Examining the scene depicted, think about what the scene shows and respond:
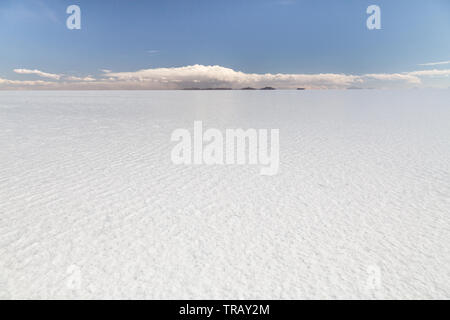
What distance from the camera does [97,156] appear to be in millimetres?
6262

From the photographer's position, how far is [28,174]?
502 cm

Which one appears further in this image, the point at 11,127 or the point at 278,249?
the point at 11,127

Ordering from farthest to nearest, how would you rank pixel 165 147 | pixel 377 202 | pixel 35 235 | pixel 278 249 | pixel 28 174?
pixel 165 147 → pixel 28 174 → pixel 377 202 → pixel 35 235 → pixel 278 249

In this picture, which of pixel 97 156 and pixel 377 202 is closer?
pixel 377 202

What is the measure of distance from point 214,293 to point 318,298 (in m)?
0.69

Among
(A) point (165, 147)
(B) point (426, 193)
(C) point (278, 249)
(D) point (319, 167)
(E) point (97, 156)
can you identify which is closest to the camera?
(C) point (278, 249)

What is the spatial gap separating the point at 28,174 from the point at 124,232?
2.80m
